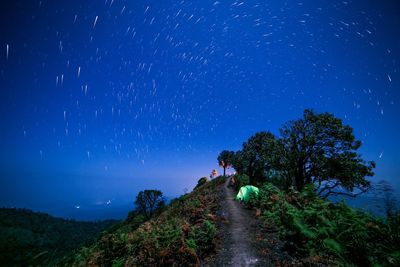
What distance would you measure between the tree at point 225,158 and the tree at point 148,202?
2963cm

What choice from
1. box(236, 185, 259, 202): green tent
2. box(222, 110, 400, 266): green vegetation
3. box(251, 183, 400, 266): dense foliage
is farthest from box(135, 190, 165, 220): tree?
box(251, 183, 400, 266): dense foliage

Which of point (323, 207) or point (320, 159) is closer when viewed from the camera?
point (323, 207)

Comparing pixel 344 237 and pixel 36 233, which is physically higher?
pixel 36 233

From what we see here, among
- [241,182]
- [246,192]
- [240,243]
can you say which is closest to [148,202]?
[241,182]

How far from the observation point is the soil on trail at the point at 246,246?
7566 millimetres

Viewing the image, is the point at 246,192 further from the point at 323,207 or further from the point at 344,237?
the point at 344,237

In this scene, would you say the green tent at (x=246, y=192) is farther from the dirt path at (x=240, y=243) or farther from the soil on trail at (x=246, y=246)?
the soil on trail at (x=246, y=246)

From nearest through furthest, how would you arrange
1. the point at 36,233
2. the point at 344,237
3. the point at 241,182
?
the point at 344,237 < the point at 241,182 < the point at 36,233

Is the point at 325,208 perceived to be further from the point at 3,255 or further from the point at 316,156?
the point at 3,255

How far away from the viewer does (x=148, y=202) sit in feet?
189

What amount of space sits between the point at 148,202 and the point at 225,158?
3463cm

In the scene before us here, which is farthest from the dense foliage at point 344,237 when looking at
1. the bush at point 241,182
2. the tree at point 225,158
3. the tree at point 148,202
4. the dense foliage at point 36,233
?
the dense foliage at point 36,233

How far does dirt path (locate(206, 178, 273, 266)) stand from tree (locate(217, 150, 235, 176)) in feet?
214

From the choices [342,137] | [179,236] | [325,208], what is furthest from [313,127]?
[179,236]
